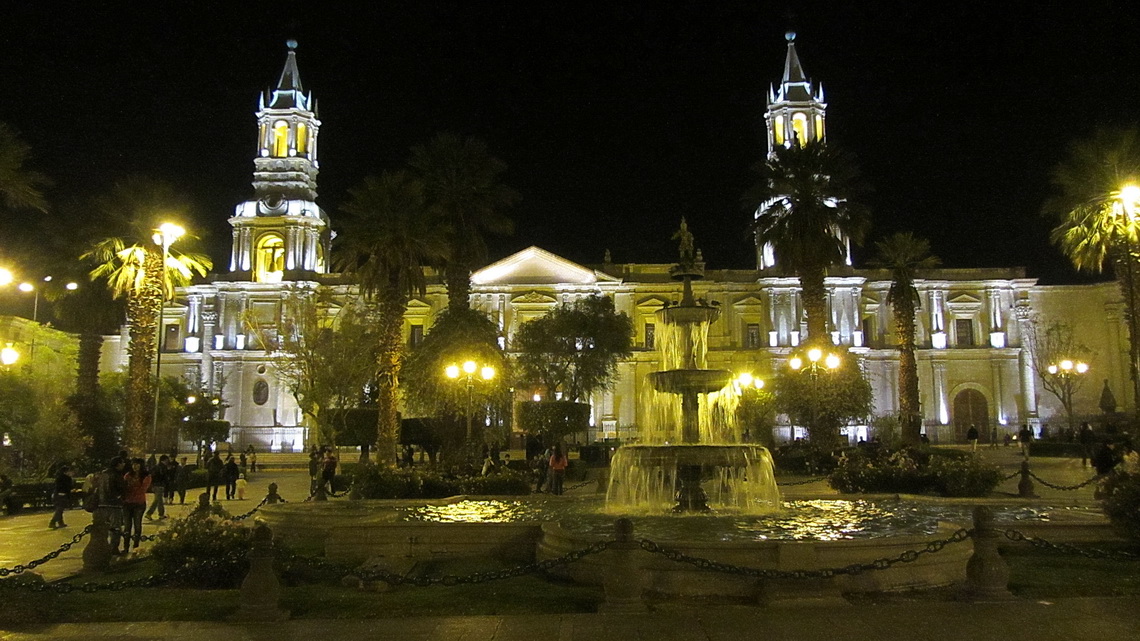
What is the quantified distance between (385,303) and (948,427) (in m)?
39.6

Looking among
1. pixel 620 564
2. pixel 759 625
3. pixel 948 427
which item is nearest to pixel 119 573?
pixel 620 564

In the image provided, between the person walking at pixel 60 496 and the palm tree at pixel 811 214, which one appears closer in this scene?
the person walking at pixel 60 496

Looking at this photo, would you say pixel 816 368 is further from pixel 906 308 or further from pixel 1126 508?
pixel 1126 508

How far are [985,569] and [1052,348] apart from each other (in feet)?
Answer: 168

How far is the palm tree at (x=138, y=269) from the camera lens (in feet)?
96.8

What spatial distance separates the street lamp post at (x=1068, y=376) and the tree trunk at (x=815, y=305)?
13.3 meters

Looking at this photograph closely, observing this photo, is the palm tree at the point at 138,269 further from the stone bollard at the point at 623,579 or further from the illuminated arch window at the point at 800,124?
the illuminated arch window at the point at 800,124

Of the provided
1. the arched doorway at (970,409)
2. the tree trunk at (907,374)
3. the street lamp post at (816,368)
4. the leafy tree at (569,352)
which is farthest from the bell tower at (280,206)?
the arched doorway at (970,409)

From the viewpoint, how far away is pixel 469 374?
1089 inches

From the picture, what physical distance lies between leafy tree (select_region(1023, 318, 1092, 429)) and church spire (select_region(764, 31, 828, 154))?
59.3ft

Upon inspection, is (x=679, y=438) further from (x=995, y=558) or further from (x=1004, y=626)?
(x=1004, y=626)

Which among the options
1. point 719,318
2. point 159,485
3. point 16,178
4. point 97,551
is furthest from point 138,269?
point 719,318

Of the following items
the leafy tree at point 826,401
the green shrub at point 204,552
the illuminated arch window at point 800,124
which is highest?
the illuminated arch window at point 800,124

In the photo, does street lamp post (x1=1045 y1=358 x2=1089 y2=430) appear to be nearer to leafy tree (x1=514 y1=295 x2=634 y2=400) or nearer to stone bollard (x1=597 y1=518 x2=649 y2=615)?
leafy tree (x1=514 y1=295 x2=634 y2=400)
